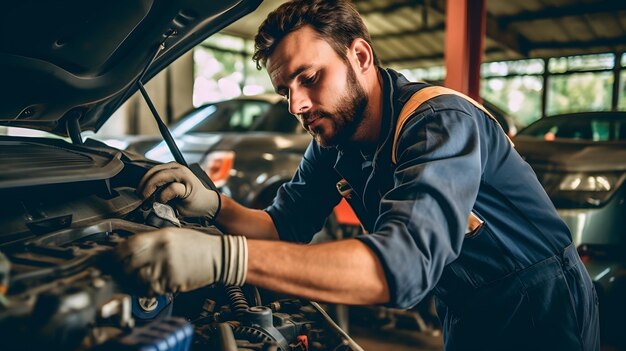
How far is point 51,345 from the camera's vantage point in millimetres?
717

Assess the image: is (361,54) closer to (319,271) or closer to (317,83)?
(317,83)

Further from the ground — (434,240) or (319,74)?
(319,74)

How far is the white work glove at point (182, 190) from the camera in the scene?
1428 millimetres

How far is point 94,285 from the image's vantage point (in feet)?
2.58

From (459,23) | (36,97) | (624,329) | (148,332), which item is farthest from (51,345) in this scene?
(459,23)

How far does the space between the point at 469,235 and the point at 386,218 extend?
326 millimetres

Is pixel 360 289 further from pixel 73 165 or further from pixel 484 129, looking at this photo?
pixel 73 165

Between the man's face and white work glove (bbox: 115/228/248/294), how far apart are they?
23.0 inches

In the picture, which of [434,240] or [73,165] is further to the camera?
[73,165]

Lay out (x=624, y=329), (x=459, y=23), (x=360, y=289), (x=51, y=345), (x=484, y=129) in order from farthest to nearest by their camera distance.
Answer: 1. (x=459, y=23)
2. (x=624, y=329)
3. (x=484, y=129)
4. (x=360, y=289)
5. (x=51, y=345)

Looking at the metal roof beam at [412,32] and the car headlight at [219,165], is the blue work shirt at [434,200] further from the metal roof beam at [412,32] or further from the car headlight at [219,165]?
the metal roof beam at [412,32]

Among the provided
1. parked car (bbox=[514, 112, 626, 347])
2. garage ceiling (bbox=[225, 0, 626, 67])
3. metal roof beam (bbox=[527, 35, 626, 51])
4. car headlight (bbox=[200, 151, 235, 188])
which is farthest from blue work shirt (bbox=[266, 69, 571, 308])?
metal roof beam (bbox=[527, 35, 626, 51])

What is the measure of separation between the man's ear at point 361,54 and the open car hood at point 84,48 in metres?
0.29

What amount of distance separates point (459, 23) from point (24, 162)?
3642 mm
